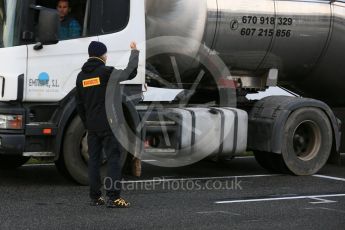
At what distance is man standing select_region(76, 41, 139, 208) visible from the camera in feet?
25.7

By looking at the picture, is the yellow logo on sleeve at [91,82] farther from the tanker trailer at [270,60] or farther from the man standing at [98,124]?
the tanker trailer at [270,60]

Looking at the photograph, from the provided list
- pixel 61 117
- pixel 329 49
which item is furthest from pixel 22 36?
pixel 329 49

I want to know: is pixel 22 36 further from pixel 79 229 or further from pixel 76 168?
pixel 79 229

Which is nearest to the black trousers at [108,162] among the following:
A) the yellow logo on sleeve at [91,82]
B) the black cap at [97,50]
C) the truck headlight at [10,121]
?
the yellow logo on sleeve at [91,82]

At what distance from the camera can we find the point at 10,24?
28.8 ft

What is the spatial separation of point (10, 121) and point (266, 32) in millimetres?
4076

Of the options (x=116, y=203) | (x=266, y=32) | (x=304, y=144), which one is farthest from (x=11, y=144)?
(x=304, y=144)

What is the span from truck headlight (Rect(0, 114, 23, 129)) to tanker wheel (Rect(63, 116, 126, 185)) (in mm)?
645

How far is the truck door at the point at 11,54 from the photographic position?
861 cm

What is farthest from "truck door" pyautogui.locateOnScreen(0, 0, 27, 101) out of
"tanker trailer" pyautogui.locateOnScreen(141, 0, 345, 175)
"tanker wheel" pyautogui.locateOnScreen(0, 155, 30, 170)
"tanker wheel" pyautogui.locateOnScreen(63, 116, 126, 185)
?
"tanker wheel" pyautogui.locateOnScreen(0, 155, 30, 170)

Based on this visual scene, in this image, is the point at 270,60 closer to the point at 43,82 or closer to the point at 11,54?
the point at 43,82

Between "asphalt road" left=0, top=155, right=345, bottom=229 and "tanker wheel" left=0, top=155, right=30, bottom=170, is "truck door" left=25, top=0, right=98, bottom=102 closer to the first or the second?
"asphalt road" left=0, top=155, right=345, bottom=229

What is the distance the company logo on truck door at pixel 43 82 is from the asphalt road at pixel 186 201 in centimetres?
135

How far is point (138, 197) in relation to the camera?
8.64m
